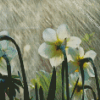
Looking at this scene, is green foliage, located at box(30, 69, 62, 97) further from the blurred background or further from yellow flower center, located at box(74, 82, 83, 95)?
the blurred background

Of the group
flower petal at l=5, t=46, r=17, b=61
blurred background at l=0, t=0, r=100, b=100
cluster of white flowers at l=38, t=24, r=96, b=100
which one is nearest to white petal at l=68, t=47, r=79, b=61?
cluster of white flowers at l=38, t=24, r=96, b=100

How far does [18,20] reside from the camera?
6.63 feet

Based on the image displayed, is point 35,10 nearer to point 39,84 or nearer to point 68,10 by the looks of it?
point 68,10

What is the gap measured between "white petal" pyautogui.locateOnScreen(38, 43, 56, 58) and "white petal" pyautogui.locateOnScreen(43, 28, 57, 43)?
12mm

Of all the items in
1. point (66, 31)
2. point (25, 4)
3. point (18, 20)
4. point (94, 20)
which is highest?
point (25, 4)

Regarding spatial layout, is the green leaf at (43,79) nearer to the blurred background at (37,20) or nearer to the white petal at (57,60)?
the white petal at (57,60)

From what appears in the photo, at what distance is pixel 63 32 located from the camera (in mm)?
313

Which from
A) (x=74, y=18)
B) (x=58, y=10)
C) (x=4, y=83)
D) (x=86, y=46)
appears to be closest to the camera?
(x=4, y=83)

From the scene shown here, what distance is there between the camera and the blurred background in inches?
62.8

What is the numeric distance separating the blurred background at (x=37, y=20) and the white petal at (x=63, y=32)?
46.8 inches

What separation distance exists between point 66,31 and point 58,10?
5.57ft

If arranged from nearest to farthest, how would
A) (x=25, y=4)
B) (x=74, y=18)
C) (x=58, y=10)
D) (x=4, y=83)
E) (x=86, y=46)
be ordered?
(x=4, y=83), (x=86, y=46), (x=74, y=18), (x=58, y=10), (x=25, y=4)

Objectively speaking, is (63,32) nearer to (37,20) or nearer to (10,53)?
(10,53)

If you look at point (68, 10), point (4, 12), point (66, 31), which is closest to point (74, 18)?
point (68, 10)
